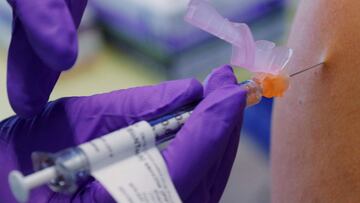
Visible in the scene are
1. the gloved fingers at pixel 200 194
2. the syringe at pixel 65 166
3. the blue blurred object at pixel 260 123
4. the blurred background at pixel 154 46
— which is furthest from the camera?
the blurred background at pixel 154 46

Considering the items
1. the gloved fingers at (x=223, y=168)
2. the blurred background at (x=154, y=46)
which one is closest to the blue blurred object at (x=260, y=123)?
the blurred background at (x=154, y=46)

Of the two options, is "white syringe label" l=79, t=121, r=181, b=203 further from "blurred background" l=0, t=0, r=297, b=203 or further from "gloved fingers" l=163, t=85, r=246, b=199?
"blurred background" l=0, t=0, r=297, b=203

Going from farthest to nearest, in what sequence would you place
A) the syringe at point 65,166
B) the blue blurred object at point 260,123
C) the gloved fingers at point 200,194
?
the blue blurred object at point 260,123 < the gloved fingers at point 200,194 < the syringe at point 65,166

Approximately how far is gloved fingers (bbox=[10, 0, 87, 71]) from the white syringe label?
102 mm

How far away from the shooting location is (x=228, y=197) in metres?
1.35

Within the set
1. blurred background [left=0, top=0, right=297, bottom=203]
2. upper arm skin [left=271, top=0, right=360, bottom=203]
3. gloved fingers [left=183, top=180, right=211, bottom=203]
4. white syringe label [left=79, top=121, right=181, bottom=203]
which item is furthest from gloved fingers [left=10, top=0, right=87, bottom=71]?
blurred background [left=0, top=0, right=297, bottom=203]

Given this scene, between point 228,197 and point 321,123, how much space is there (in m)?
0.77

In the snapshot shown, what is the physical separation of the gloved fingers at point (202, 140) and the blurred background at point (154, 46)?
890 millimetres

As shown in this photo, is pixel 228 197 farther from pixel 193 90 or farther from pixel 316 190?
pixel 193 90

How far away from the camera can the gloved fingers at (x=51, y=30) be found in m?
0.52

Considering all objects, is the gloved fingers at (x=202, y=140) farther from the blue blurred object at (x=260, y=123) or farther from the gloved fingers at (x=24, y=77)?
the blue blurred object at (x=260, y=123)

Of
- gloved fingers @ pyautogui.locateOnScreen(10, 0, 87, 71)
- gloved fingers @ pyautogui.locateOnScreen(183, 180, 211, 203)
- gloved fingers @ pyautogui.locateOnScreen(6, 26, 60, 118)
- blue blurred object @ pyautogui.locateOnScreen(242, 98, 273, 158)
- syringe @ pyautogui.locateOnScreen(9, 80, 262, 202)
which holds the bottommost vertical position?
blue blurred object @ pyautogui.locateOnScreen(242, 98, 273, 158)

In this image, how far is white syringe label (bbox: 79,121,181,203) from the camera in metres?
0.47

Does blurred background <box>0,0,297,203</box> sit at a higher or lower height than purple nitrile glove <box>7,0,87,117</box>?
lower
